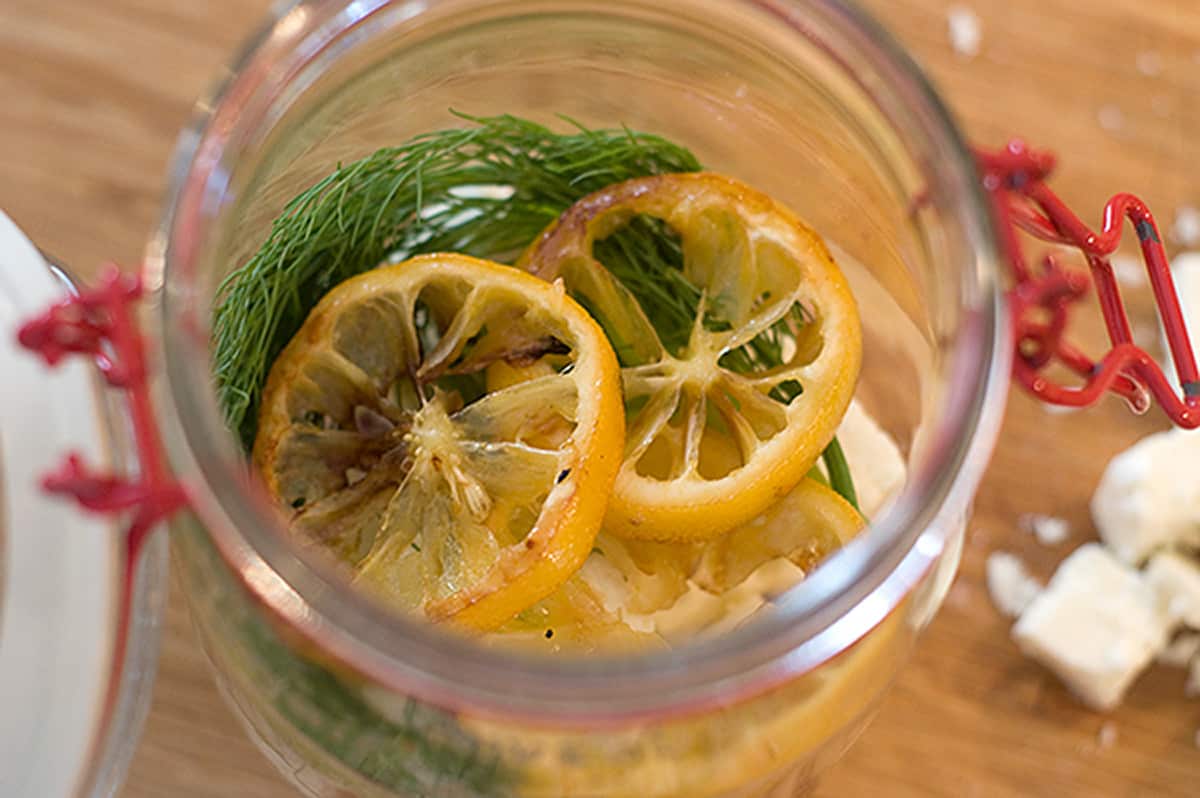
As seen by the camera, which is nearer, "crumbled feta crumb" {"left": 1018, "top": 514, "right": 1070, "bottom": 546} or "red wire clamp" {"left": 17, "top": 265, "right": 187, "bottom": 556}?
"red wire clamp" {"left": 17, "top": 265, "right": 187, "bottom": 556}

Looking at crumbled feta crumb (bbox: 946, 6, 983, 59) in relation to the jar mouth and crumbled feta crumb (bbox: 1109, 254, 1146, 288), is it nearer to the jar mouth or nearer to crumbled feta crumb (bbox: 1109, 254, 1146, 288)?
crumbled feta crumb (bbox: 1109, 254, 1146, 288)

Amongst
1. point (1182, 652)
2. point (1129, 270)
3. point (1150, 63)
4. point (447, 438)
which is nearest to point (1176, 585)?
point (1182, 652)

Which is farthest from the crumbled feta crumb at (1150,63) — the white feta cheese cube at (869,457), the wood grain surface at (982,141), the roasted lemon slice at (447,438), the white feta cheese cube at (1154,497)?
the roasted lemon slice at (447,438)

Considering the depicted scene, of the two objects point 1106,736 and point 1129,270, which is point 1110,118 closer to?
point 1129,270

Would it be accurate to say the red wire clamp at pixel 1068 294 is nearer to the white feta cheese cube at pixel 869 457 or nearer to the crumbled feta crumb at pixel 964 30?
the white feta cheese cube at pixel 869 457

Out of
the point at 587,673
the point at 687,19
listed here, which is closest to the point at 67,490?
the point at 587,673

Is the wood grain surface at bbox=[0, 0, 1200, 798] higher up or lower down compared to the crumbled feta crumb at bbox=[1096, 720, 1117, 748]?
higher up

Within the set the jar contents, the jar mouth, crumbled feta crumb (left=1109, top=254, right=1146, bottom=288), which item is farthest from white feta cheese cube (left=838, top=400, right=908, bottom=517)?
crumbled feta crumb (left=1109, top=254, right=1146, bottom=288)

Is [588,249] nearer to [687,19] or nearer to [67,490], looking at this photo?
[687,19]

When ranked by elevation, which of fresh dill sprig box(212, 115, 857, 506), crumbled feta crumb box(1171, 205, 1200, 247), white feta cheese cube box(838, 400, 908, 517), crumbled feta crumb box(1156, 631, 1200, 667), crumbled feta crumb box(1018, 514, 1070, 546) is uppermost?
fresh dill sprig box(212, 115, 857, 506)
